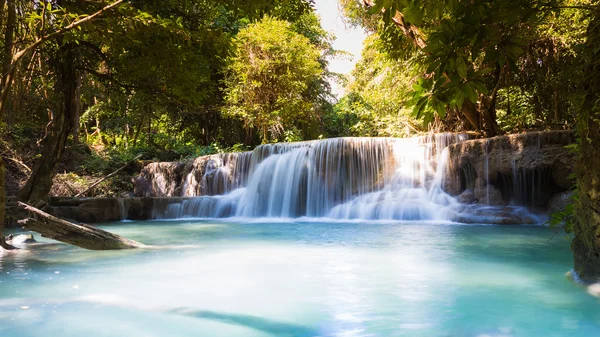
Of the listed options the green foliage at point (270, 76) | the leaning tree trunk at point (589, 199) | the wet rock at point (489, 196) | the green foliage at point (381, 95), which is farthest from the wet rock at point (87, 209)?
the leaning tree trunk at point (589, 199)

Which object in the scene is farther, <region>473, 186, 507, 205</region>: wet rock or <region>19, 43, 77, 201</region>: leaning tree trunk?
<region>473, 186, 507, 205</region>: wet rock

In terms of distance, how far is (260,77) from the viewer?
20.2m

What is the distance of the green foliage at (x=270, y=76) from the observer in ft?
63.9

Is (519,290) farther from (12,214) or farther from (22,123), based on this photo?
(22,123)

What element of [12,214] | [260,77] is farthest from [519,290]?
[260,77]

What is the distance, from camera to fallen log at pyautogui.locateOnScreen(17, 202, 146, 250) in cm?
524

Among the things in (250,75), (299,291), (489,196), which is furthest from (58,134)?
(250,75)

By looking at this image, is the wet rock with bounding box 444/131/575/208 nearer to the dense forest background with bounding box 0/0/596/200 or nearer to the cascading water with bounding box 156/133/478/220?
the cascading water with bounding box 156/133/478/220

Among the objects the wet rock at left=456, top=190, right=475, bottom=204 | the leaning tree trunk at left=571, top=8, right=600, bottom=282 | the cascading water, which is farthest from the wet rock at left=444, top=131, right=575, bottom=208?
the leaning tree trunk at left=571, top=8, right=600, bottom=282

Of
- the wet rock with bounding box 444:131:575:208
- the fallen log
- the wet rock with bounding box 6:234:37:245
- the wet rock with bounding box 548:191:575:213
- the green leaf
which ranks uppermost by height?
the wet rock with bounding box 444:131:575:208

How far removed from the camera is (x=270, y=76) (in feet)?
65.5

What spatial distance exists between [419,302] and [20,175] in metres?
12.9

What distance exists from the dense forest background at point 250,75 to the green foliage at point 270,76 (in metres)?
0.06

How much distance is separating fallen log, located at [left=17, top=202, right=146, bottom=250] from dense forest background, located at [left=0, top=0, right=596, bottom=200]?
1.64 metres
